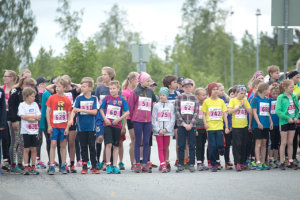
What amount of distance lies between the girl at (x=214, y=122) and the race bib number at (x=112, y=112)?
6.12 feet

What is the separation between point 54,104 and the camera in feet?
35.4

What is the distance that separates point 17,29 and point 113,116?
48837 millimetres

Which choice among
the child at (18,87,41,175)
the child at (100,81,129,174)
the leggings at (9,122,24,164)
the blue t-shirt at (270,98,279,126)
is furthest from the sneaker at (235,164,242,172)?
the leggings at (9,122,24,164)

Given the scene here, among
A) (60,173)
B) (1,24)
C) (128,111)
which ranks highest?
(1,24)

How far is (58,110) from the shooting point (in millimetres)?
10781

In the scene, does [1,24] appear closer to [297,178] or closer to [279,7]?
[279,7]

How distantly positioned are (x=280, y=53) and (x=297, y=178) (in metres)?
57.1

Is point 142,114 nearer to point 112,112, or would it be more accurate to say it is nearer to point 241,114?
point 112,112

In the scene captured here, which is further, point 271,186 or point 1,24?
point 1,24

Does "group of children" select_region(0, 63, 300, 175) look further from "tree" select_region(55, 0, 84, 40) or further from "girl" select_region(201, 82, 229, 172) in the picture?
"tree" select_region(55, 0, 84, 40)

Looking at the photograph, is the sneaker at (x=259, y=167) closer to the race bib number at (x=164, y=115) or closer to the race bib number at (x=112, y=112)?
the race bib number at (x=164, y=115)

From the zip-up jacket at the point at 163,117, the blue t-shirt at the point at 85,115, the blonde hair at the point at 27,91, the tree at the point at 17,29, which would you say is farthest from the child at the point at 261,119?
the tree at the point at 17,29

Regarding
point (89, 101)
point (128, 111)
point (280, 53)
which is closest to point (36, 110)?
point (89, 101)

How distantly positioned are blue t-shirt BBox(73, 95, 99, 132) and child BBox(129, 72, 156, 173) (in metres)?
0.89
